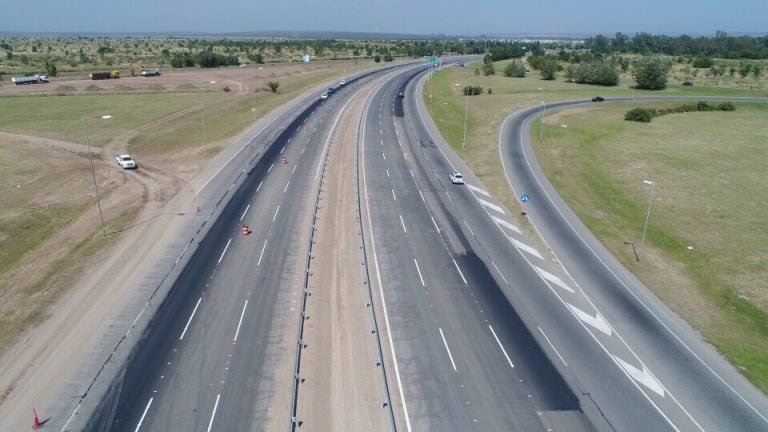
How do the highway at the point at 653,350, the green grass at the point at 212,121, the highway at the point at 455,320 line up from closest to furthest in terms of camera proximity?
the highway at the point at 455,320, the highway at the point at 653,350, the green grass at the point at 212,121

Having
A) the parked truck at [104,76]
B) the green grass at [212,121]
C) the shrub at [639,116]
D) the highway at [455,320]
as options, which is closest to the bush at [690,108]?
the shrub at [639,116]

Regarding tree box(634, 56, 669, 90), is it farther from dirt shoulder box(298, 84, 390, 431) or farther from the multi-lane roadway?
Result: dirt shoulder box(298, 84, 390, 431)

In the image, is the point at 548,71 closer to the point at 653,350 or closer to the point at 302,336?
the point at 653,350

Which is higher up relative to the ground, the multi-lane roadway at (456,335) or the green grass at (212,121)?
the green grass at (212,121)

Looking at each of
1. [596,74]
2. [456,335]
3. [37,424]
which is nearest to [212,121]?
[456,335]

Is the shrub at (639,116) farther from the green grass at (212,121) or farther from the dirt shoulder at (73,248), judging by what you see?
the dirt shoulder at (73,248)

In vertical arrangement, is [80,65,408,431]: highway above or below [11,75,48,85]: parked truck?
below

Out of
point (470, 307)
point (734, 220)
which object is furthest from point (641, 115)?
point (470, 307)

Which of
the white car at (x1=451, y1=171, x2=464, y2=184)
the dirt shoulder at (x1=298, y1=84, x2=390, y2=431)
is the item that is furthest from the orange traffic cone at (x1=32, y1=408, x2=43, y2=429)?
the white car at (x1=451, y1=171, x2=464, y2=184)
